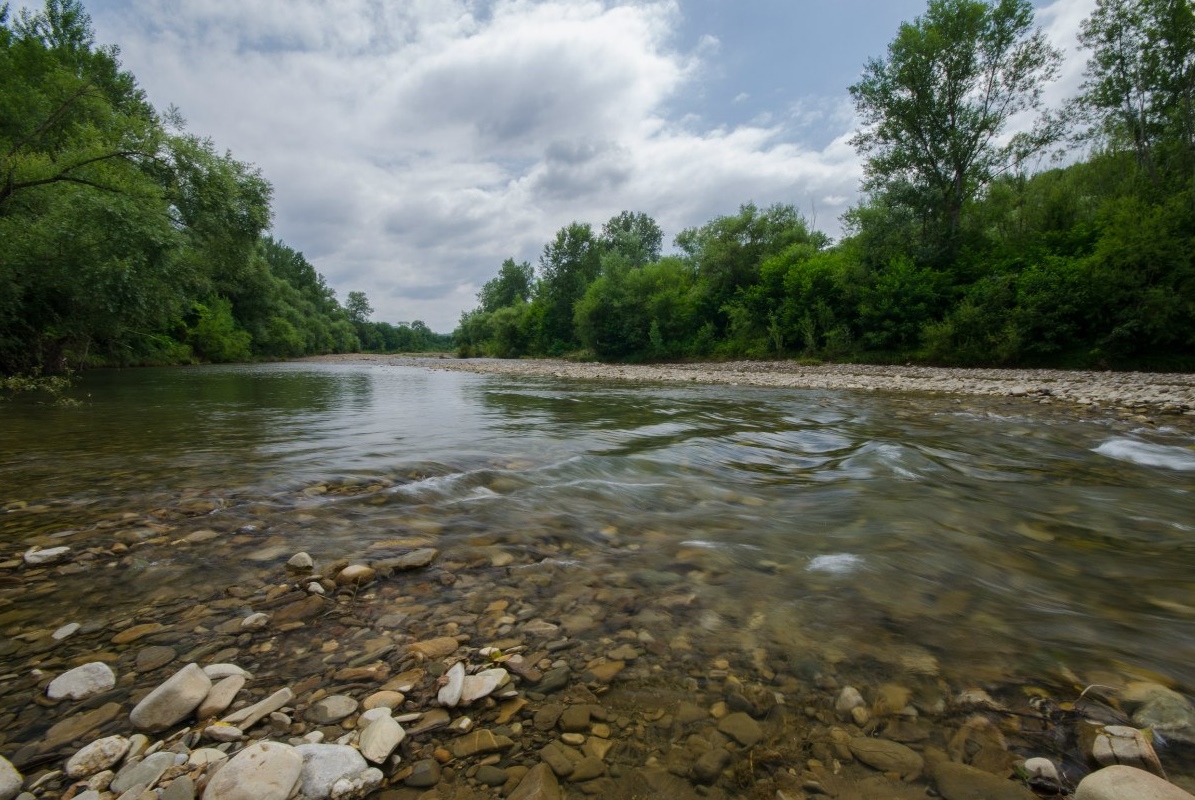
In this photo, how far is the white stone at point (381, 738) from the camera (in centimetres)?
172

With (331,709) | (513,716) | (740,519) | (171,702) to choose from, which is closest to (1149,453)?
(740,519)

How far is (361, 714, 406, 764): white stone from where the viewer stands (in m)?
1.72

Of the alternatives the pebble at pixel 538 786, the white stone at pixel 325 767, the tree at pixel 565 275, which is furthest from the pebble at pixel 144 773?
the tree at pixel 565 275

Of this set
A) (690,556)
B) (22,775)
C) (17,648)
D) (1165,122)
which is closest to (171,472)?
(17,648)

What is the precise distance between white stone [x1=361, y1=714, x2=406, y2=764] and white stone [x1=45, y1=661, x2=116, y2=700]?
1204mm

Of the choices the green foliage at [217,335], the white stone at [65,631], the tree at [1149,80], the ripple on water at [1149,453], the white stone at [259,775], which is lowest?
the ripple on water at [1149,453]

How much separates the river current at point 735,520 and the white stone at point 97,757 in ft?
4.51

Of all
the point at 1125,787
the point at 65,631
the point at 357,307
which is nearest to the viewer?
the point at 1125,787

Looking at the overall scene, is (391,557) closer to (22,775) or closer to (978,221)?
(22,775)

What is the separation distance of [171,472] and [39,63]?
93.7ft

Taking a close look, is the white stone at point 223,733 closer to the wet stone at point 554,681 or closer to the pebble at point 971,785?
the wet stone at point 554,681

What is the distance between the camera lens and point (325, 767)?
64.9 inches

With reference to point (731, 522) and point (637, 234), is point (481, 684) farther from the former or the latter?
point (637, 234)

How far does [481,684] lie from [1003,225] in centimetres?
4405
